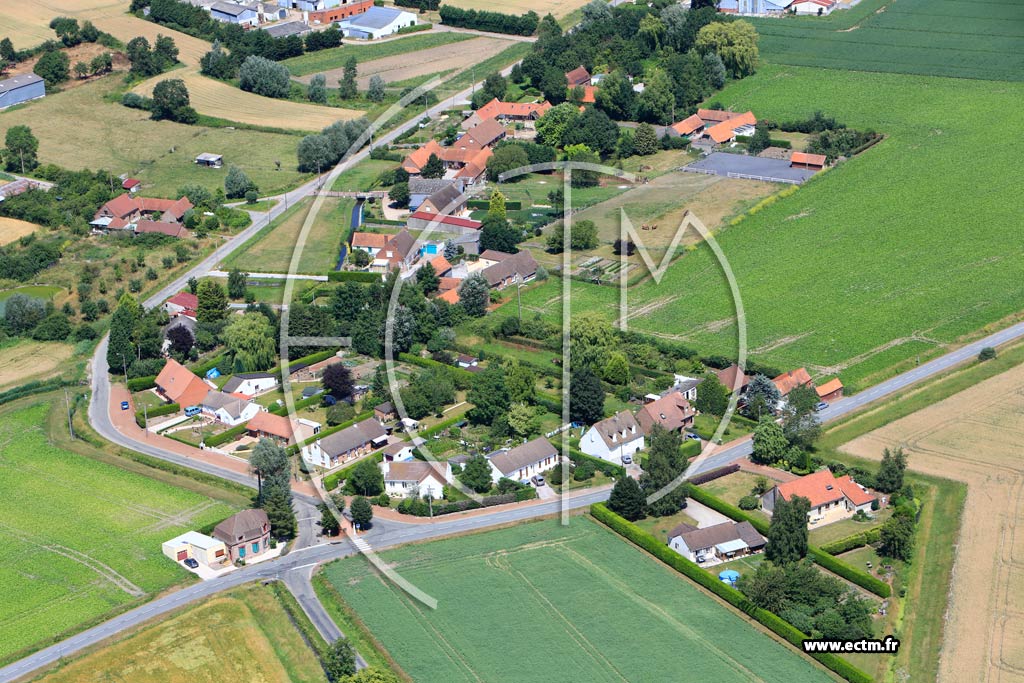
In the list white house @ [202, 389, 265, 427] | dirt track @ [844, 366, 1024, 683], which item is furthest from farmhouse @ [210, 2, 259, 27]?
dirt track @ [844, 366, 1024, 683]

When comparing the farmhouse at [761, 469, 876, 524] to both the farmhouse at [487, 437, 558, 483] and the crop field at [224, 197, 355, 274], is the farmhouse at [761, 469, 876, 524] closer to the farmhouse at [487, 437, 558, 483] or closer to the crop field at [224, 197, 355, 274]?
the farmhouse at [487, 437, 558, 483]

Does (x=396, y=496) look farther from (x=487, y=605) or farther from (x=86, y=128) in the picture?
(x=86, y=128)

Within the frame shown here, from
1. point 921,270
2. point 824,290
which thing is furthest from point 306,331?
point 921,270

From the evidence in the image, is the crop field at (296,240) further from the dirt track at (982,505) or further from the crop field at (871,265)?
the dirt track at (982,505)

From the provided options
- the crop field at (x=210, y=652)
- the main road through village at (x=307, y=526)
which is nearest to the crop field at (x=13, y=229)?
the main road through village at (x=307, y=526)

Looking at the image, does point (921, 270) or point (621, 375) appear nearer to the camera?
point (621, 375)

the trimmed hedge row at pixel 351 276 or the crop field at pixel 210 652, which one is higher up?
the trimmed hedge row at pixel 351 276
